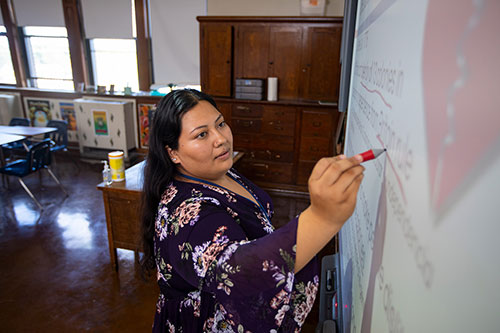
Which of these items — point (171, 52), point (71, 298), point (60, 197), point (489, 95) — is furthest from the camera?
point (171, 52)

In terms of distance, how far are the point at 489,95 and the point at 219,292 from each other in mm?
622

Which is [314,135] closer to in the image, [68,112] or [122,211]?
[122,211]

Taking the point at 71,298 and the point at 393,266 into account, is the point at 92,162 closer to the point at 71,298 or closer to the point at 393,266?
the point at 71,298

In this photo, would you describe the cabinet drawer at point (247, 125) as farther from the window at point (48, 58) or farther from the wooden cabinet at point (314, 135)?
the window at point (48, 58)

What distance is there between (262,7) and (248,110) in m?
1.61

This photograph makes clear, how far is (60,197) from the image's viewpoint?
436cm

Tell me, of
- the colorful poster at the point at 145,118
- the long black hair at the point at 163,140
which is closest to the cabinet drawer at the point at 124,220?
the long black hair at the point at 163,140

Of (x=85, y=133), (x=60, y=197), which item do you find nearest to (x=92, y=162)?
(x=85, y=133)

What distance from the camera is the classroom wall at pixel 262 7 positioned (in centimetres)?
457

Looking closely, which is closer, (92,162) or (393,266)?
(393,266)

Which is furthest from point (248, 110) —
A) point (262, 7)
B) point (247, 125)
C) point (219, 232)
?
point (219, 232)

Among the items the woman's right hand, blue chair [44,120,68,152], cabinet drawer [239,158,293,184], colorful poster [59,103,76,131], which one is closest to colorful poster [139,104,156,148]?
blue chair [44,120,68,152]

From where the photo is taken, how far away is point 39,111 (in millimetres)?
6285

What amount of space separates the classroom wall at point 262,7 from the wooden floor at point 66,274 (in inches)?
110
